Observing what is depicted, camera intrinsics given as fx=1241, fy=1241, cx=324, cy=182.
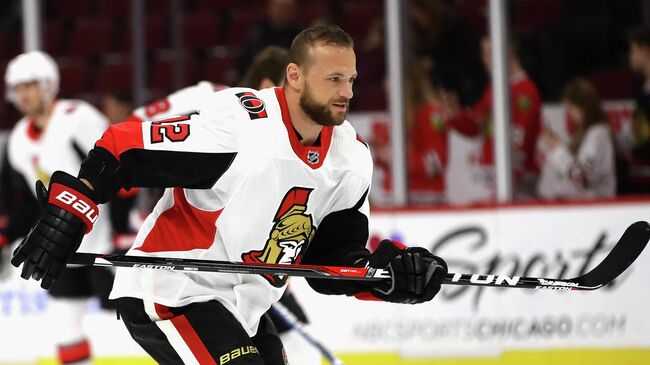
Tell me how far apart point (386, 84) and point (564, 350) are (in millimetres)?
1700

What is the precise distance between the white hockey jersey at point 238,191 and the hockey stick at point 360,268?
4.6 inches

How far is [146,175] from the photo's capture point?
296 centimetres

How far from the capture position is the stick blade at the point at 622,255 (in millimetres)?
3131

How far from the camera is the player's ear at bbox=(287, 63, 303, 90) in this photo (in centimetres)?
311

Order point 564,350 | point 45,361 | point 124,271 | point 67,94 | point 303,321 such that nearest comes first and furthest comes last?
point 124,271
point 303,321
point 564,350
point 45,361
point 67,94

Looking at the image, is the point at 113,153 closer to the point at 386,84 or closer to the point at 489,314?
the point at 489,314

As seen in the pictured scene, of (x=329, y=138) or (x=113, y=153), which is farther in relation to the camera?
(x=329, y=138)

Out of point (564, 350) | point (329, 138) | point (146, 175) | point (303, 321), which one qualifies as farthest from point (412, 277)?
point (564, 350)

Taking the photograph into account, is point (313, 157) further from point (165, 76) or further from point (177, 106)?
point (165, 76)

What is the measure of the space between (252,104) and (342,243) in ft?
1.54

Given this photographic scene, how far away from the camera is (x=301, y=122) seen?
310 cm

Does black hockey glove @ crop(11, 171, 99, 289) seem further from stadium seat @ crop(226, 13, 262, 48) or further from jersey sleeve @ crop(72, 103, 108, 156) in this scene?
stadium seat @ crop(226, 13, 262, 48)

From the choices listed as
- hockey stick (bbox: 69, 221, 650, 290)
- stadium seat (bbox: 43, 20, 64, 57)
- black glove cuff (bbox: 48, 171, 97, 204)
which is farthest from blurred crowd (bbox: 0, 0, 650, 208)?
black glove cuff (bbox: 48, 171, 97, 204)

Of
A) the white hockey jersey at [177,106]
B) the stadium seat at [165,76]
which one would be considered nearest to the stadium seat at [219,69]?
the stadium seat at [165,76]
